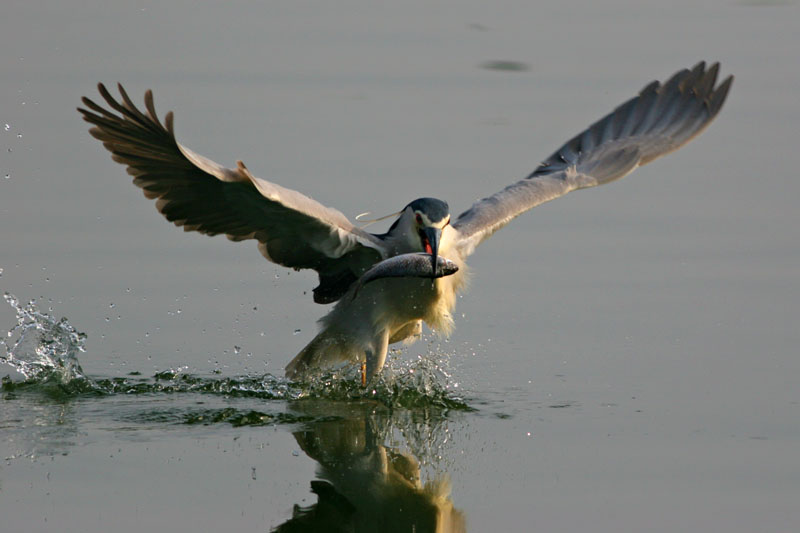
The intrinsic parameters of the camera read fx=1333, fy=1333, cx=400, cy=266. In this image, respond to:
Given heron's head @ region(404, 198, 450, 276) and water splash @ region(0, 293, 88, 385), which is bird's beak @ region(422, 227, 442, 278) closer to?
heron's head @ region(404, 198, 450, 276)

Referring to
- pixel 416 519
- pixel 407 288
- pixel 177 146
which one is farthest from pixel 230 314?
pixel 416 519

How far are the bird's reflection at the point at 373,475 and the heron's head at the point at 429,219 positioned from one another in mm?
936

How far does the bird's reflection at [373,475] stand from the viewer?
17.1 feet

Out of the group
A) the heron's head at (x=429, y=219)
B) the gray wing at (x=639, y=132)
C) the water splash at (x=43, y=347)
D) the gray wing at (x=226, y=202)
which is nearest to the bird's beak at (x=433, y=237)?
the heron's head at (x=429, y=219)

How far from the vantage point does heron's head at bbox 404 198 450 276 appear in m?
7.08

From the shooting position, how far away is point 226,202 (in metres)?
7.16

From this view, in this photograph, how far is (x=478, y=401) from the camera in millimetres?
7027

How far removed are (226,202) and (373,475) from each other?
6.60 feet

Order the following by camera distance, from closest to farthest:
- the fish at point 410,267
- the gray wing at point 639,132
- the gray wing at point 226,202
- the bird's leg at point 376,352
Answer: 1. the fish at point 410,267
2. the gray wing at point 226,202
3. the bird's leg at point 376,352
4. the gray wing at point 639,132

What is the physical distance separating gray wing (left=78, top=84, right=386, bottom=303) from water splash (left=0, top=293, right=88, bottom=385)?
956 millimetres

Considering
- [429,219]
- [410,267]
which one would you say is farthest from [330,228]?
[410,267]

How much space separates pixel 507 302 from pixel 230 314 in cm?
173

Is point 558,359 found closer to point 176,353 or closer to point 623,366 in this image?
point 623,366

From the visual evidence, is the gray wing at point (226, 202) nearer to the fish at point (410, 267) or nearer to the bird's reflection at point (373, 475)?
the fish at point (410, 267)
